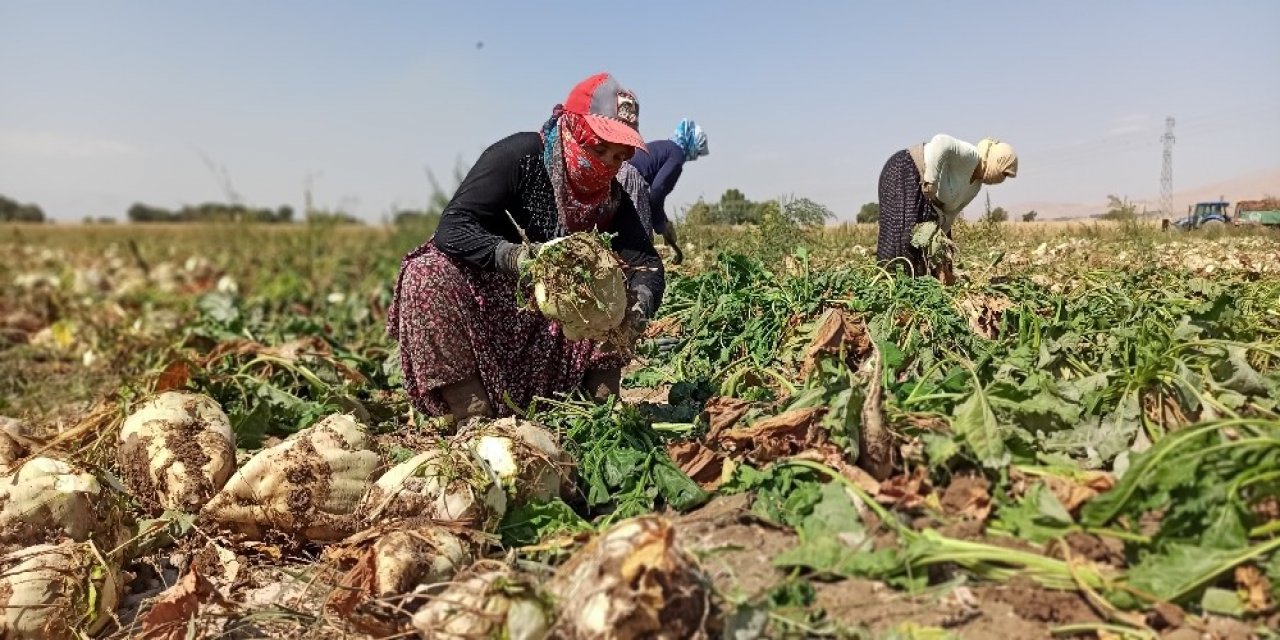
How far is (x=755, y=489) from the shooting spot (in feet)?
8.14

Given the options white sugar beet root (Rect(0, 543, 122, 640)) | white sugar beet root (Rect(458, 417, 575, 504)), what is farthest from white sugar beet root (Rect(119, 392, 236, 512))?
white sugar beet root (Rect(458, 417, 575, 504))

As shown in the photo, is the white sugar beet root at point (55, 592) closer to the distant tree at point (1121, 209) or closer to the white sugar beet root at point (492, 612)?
the white sugar beet root at point (492, 612)

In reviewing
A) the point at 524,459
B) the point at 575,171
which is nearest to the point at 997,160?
the point at 575,171

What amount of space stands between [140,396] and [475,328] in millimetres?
1414

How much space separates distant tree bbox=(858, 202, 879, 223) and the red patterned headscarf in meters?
3.61

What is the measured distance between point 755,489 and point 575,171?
4.51 ft

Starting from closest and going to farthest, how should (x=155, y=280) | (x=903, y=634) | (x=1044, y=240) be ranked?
(x=903, y=634)
(x=1044, y=240)
(x=155, y=280)

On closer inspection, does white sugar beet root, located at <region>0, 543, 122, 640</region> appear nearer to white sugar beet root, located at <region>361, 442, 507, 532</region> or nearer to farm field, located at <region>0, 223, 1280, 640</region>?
farm field, located at <region>0, 223, 1280, 640</region>

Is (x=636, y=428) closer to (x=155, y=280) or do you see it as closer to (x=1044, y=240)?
(x=1044, y=240)

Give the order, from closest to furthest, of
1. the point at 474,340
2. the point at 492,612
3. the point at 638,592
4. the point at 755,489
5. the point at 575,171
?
the point at 638,592
the point at 492,612
the point at 755,489
the point at 575,171
the point at 474,340

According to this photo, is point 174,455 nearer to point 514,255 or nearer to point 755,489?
point 514,255

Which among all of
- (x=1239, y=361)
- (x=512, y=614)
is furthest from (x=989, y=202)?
(x=512, y=614)

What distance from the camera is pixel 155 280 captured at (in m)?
9.88

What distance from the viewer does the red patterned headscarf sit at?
322 cm
